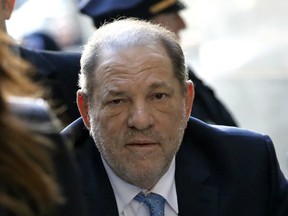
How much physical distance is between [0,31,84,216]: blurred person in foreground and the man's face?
4.49ft

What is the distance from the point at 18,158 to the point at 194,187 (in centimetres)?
183

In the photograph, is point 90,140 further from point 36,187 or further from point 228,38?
point 228,38

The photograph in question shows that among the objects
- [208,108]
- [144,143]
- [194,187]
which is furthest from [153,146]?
[208,108]

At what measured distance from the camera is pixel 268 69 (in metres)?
14.9

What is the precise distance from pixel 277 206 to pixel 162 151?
1.67 feet

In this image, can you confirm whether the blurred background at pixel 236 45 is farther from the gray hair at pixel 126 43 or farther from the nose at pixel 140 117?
the nose at pixel 140 117

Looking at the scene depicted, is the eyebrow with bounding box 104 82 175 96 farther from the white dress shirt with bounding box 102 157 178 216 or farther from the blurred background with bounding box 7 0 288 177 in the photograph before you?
the blurred background with bounding box 7 0 288 177

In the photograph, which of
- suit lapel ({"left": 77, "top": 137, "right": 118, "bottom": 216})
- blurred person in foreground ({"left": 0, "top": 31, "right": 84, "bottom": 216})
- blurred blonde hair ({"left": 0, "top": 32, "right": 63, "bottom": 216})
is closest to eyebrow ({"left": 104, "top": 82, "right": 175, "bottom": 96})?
suit lapel ({"left": 77, "top": 137, "right": 118, "bottom": 216})

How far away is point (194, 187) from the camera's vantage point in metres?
4.00

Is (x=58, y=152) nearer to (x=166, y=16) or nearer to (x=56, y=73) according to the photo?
(x=56, y=73)

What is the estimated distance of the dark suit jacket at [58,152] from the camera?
2.36 m

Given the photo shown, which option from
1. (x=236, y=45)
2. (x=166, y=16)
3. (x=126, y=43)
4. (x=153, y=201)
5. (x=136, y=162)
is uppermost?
(x=236, y=45)

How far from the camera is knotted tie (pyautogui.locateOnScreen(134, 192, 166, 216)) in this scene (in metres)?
3.83

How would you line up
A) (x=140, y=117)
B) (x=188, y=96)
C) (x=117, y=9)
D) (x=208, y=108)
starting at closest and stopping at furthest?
(x=140, y=117)
(x=188, y=96)
(x=208, y=108)
(x=117, y=9)
